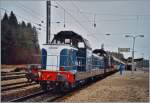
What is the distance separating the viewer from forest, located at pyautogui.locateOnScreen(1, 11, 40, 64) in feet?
148

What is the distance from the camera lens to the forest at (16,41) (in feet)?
148

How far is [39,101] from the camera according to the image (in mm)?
11547

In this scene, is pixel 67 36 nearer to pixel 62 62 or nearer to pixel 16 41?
pixel 62 62

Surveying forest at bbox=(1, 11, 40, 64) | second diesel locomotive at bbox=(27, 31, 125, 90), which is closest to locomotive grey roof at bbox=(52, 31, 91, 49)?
second diesel locomotive at bbox=(27, 31, 125, 90)

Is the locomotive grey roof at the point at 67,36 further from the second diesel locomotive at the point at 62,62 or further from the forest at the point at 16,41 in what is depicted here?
the forest at the point at 16,41

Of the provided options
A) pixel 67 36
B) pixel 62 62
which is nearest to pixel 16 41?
pixel 67 36

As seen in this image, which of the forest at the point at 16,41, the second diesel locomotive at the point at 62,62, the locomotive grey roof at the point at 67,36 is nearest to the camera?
the second diesel locomotive at the point at 62,62

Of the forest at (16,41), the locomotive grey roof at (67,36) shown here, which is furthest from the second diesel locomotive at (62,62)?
the forest at (16,41)

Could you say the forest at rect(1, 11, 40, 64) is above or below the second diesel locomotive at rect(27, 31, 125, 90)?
above

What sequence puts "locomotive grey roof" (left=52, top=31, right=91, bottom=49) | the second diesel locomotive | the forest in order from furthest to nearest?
the forest
"locomotive grey roof" (left=52, top=31, right=91, bottom=49)
the second diesel locomotive

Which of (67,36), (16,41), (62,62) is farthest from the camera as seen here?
(16,41)

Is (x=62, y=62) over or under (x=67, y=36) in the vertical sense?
under

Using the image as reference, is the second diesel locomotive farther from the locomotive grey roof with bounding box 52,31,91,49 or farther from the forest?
the forest

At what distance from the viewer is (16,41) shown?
5041cm
